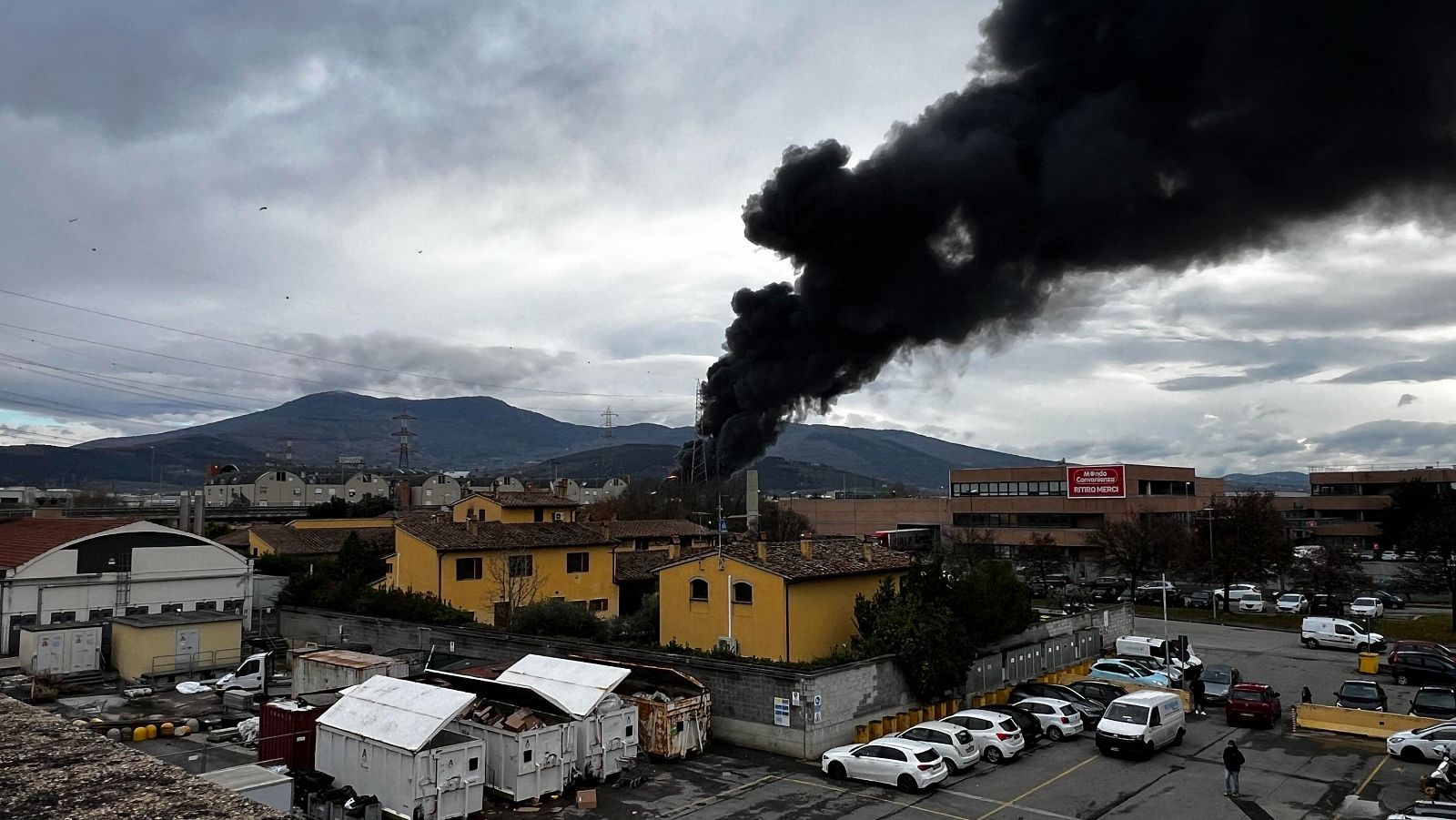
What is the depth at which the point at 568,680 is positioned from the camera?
22.0m

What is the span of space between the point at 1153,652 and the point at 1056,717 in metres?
16.2

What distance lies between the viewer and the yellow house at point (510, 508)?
4734cm

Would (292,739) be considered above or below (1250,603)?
above

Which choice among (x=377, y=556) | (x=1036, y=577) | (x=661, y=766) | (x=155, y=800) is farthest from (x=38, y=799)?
(x=1036, y=577)

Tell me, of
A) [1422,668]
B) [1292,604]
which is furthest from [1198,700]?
[1292,604]

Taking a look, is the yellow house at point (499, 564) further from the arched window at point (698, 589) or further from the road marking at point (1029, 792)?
the road marking at point (1029, 792)

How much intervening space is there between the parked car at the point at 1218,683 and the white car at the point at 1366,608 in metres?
26.8

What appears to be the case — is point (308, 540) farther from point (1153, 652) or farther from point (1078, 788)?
point (1078, 788)

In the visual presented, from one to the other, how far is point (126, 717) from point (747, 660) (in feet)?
60.2

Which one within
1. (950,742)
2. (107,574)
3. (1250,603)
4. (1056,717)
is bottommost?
(1250,603)

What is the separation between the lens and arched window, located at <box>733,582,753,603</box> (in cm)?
2927

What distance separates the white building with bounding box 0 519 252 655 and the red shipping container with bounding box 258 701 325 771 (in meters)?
21.2

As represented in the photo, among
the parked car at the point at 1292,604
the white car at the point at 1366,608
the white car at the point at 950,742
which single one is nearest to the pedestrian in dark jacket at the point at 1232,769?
the white car at the point at 950,742

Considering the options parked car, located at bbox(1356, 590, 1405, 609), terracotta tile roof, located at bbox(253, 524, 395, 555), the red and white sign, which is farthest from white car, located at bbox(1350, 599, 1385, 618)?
terracotta tile roof, located at bbox(253, 524, 395, 555)
